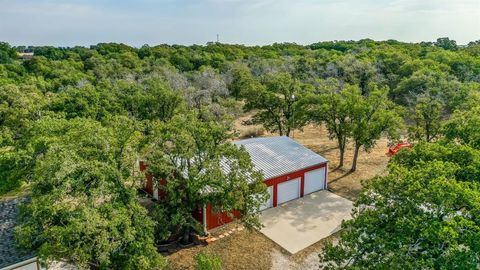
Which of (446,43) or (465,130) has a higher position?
(446,43)

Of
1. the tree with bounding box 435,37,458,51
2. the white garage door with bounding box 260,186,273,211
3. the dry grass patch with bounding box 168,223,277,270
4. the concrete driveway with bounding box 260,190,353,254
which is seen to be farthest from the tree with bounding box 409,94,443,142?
the tree with bounding box 435,37,458,51

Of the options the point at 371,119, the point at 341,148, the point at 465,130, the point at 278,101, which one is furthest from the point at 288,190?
the point at 278,101

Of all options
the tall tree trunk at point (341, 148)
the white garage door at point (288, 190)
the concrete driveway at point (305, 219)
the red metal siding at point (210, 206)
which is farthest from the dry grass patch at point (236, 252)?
the tall tree trunk at point (341, 148)

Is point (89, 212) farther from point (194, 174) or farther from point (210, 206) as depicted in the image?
point (210, 206)

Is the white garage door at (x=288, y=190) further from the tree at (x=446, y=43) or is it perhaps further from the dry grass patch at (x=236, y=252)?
the tree at (x=446, y=43)

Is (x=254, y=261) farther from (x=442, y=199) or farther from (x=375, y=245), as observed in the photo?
(x=442, y=199)

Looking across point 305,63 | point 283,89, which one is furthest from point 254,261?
point 305,63
